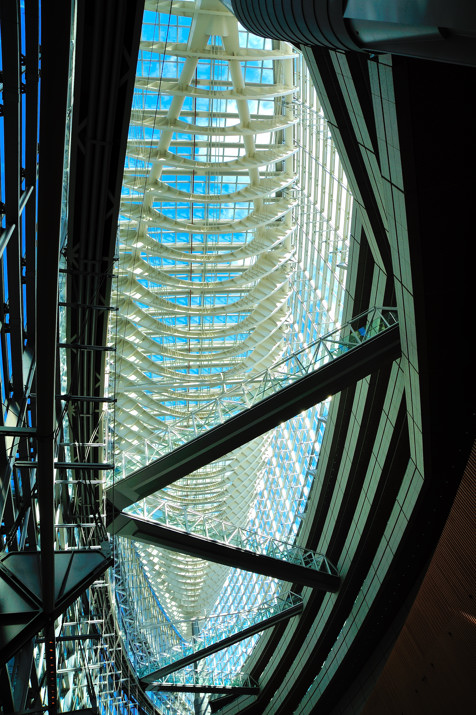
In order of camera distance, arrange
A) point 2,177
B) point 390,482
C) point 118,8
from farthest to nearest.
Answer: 1. point 390,482
2. point 118,8
3. point 2,177

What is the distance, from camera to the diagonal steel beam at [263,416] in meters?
16.5

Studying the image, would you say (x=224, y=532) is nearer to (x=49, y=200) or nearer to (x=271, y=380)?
(x=271, y=380)

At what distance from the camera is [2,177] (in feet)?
33.1

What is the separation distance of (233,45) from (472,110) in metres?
12.5

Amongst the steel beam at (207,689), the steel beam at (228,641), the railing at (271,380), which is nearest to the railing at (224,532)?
the railing at (271,380)

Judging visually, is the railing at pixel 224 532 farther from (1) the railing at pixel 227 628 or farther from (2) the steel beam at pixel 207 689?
(2) the steel beam at pixel 207 689

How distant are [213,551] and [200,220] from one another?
14652 mm

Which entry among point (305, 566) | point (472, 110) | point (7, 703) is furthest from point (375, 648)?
point (472, 110)

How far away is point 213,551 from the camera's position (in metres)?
21.1

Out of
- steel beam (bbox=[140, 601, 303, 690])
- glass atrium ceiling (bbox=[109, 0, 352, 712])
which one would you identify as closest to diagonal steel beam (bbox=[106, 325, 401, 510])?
glass atrium ceiling (bbox=[109, 0, 352, 712])

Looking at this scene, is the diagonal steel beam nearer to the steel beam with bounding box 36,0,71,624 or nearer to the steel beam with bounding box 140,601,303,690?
the steel beam with bounding box 36,0,71,624

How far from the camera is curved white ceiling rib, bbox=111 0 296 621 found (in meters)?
22.0

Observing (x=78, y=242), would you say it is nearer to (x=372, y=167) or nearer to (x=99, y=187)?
(x=99, y=187)

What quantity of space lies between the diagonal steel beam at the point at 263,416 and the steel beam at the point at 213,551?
1.10 m
